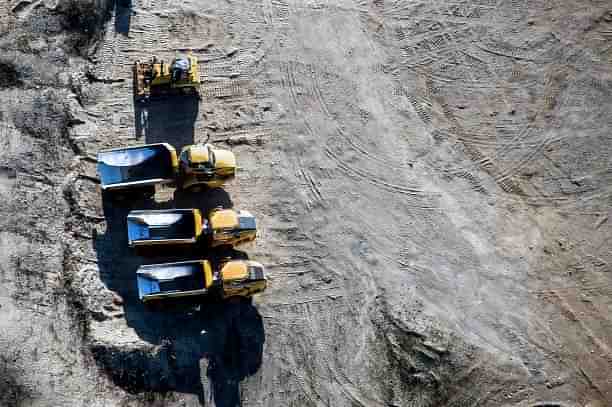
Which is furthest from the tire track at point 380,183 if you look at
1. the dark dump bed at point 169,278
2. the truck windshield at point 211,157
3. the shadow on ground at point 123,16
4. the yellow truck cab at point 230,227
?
the shadow on ground at point 123,16

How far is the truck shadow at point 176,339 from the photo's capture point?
2014cm

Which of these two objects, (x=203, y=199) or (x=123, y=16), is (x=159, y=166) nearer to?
(x=203, y=199)

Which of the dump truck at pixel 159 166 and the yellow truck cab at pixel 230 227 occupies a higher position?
the dump truck at pixel 159 166

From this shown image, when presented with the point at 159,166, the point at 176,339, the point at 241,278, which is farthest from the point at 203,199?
the point at 176,339

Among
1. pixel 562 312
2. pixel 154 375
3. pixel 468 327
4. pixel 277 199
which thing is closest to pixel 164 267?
pixel 154 375

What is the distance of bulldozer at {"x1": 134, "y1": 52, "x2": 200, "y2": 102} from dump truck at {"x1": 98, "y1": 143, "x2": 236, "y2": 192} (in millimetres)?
2820

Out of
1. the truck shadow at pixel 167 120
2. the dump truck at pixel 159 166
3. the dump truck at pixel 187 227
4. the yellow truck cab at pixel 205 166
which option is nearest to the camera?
the dump truck at pixel 187 227

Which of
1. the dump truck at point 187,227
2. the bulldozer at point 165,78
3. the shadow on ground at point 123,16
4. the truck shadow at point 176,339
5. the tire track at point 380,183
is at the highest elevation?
the shadow on ground at point 123,16

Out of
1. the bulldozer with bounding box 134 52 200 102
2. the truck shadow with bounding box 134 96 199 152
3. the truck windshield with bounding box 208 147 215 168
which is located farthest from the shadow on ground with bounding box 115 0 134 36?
the truck windshield with bounding box 208 147 215 168

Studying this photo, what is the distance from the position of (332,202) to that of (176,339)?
7.73 m

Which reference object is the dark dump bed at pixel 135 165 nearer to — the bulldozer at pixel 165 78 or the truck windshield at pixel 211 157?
the truck windshield at pixel 211 157

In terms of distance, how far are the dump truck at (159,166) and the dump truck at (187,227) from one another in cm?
119

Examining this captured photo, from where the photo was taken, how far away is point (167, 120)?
927 inches

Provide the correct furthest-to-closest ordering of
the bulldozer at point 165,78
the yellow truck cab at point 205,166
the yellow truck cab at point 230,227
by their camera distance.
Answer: the bulldozer at point 165,78 → the yellow truck cab at point 205,166 → the yellow truck cab at point 230,227
